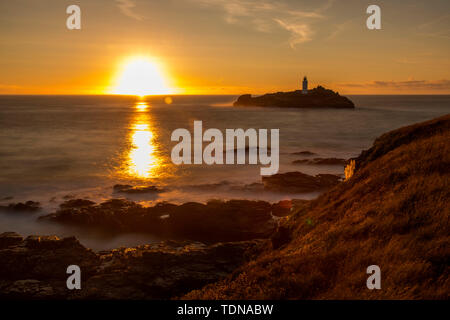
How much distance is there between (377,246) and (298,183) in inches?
987

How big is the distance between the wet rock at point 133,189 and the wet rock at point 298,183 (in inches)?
442

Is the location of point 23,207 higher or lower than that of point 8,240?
lower

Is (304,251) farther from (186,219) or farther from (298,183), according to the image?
(298,183)

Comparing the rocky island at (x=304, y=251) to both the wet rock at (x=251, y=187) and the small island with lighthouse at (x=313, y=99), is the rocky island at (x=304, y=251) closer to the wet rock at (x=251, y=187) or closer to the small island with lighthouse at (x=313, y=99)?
the wet rock at (x=251, y=187)

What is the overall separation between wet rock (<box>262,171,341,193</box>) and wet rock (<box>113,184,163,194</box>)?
1123cm

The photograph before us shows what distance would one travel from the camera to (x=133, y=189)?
111 ft

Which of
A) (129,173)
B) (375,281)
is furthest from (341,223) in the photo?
(129,173)

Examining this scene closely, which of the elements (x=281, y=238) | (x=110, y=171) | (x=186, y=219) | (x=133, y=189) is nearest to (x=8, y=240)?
(x=186, y=219)

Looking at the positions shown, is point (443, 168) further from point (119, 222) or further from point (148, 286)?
point (119, 222)

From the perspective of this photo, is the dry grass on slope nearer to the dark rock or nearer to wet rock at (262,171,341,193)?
the dark rock

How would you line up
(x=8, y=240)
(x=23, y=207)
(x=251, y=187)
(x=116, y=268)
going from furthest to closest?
1. (x=251, y=187)
2. (x=23, y=207)
3. (x=8, y=240)
4. (x=116, y=268)

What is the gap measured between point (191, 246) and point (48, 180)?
2887cm

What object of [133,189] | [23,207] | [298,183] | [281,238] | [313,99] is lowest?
[23,207]

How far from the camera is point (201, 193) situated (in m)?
34.2
